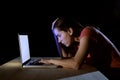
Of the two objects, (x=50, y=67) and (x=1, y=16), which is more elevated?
(x=1, y=16)

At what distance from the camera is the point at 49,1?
10.5 ft

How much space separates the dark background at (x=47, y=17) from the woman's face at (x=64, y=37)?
73cm

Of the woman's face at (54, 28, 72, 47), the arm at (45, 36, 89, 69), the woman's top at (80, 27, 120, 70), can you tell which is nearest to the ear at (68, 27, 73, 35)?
the woman's face at (54, 28, 72, 47)

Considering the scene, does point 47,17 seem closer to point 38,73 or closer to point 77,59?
point 77,59

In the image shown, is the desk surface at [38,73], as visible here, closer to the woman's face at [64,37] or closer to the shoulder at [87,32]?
the shoulder at [87,32]

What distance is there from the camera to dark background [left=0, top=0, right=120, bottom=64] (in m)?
3.19

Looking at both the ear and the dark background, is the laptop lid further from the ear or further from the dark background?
the dark background

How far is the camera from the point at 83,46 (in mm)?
1987

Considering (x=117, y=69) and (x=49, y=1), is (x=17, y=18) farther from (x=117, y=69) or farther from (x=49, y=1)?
(x=117, y=69)

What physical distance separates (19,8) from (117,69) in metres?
1.65

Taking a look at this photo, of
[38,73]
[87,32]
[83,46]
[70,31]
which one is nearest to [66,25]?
[70,31]

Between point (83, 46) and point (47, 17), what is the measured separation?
53.0 inches

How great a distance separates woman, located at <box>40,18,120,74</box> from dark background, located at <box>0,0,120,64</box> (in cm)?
70

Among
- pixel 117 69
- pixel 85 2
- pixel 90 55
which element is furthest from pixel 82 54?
pixel 85 2
